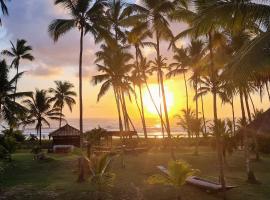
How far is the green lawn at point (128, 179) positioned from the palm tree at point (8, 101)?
411 cm

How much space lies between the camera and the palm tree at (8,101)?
120 ft

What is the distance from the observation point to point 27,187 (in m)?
23.8

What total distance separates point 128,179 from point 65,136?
2304 cm

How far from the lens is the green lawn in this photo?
21842 mm

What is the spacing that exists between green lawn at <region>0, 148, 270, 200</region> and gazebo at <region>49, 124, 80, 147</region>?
37.1 ft

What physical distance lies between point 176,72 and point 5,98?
25910mm

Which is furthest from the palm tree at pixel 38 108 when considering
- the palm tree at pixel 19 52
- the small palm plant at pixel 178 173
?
the small palm plant at pixel 178 173

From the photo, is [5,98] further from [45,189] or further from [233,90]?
[233,90]

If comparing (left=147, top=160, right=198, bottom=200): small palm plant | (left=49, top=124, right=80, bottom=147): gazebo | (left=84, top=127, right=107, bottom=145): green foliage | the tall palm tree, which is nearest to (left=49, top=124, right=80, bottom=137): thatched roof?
(left=49, top=124, right=80, bottom=147): gazebo

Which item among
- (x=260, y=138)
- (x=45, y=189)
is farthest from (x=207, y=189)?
(x=260, y=138)

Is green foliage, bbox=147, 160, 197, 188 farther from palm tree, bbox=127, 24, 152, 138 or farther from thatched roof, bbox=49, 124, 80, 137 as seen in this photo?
thatched roof, bbox=49, 124, 80, 137

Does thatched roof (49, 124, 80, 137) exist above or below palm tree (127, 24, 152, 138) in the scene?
below

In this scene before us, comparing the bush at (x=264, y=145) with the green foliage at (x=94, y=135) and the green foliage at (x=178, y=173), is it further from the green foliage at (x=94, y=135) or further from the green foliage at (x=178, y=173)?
the green foliage at (x=178, y=173)

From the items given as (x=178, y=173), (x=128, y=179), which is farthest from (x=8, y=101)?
(x=178, y=173)
